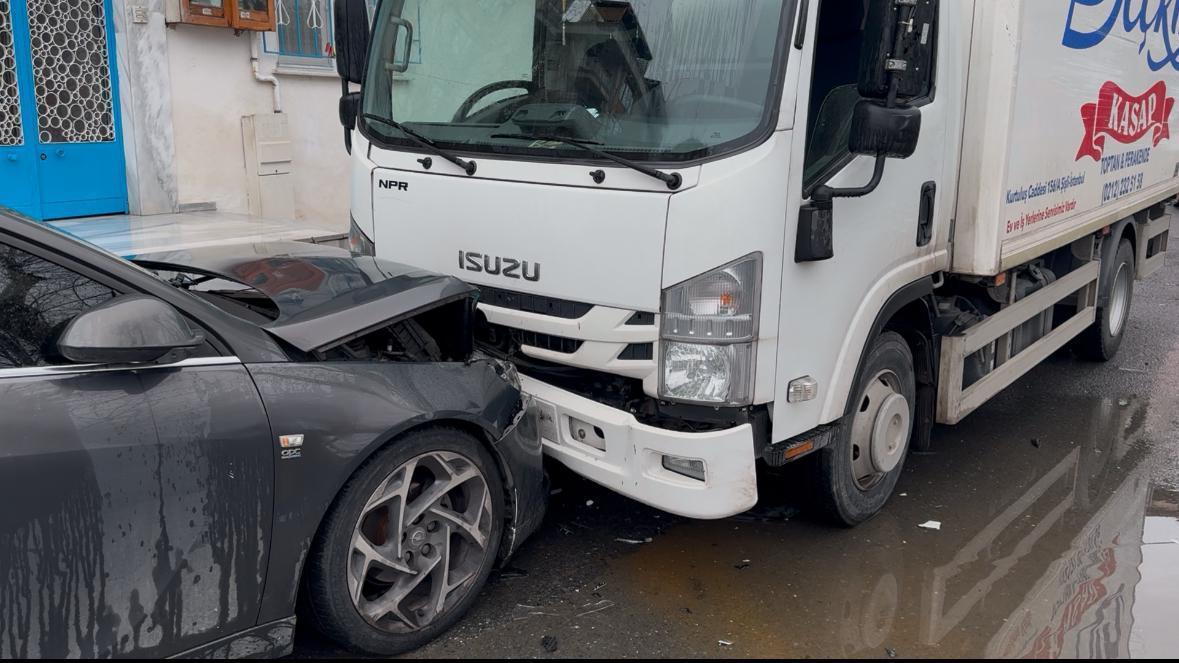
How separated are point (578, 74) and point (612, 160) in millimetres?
471

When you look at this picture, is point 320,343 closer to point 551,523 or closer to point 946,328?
point 551,523

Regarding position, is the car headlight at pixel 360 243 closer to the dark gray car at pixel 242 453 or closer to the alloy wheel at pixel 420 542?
the dark gray car at pixel 242 453

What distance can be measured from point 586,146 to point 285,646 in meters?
1.94

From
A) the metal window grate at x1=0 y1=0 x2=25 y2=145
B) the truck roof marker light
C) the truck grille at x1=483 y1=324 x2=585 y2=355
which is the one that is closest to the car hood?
the truck grille at x1=483 y1=324 x2=585 y2=355

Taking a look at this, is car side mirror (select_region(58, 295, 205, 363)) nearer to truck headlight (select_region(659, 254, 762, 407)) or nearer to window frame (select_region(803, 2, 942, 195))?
truck headlight (select_region(659, 254, 762, 407))

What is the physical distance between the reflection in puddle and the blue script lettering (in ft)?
7.29

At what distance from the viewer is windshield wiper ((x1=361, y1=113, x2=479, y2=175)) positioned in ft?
13.1

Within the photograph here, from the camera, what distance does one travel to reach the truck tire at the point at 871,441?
169 inches

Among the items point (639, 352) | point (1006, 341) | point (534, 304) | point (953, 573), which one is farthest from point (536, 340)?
point (1006, 341)

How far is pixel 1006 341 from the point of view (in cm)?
563

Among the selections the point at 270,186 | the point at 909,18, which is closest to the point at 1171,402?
the point at 909,18

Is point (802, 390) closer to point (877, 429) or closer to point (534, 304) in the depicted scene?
point (877, 429)

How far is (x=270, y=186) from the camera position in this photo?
9.89m

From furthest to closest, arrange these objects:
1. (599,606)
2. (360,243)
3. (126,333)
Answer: (360,243) < (599,606) < (126,333)
